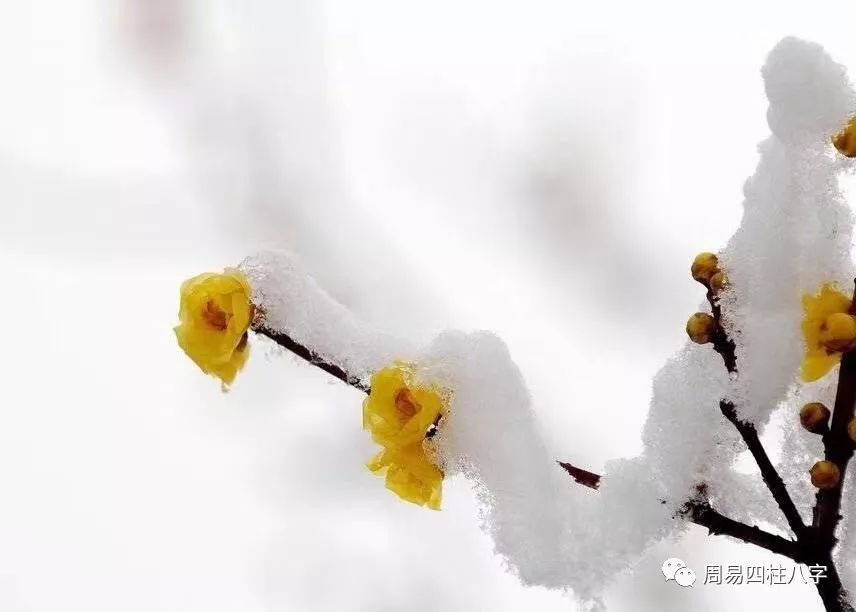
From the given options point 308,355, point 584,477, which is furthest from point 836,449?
point 308,355

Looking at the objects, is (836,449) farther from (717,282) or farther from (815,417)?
(717,282)

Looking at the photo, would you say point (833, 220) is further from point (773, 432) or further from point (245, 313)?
point (773, 432)

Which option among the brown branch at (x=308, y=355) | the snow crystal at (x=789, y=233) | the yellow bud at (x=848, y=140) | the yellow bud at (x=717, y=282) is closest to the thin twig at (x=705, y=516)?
the brown branch at (x=308, y=355)

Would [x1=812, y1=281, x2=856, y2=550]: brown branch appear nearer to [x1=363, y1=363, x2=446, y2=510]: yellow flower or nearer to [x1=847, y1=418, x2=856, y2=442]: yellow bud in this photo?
[x1=847, y1=418, x2=856, y2=442]: yellow bud

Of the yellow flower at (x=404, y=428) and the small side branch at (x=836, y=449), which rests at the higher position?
the small side branch at (x=836, y=449)

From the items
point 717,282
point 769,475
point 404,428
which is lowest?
point 404,428

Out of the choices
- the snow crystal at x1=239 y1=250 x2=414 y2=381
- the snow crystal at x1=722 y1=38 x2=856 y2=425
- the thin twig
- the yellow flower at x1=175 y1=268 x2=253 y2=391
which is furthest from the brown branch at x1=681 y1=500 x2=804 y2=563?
the yellow flower at x1=175 y1=268 x2=253 y2=391

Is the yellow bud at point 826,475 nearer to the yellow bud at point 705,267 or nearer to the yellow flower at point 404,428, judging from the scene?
the yellow bud at point 705,267
